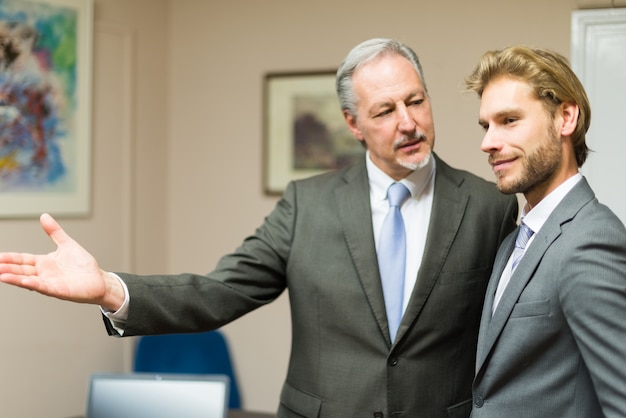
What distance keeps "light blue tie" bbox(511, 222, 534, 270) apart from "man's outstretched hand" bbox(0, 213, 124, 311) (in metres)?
0.92

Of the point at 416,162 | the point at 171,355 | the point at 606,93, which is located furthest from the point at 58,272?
the point at 171,355

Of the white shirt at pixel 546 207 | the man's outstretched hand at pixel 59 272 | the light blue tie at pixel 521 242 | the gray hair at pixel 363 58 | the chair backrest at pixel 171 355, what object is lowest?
the chair backrest at pixel 171 355

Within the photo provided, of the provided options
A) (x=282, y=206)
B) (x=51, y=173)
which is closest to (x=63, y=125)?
(x=51, y=173)

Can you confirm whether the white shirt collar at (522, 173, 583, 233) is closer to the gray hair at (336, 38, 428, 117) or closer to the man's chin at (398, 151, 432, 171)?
the man's chin at (398, 151, 432, 171)

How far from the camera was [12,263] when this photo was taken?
5.86ft

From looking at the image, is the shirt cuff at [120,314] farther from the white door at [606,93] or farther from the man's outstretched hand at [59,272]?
the white door at [606,93]

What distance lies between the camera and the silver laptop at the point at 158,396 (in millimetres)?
3299

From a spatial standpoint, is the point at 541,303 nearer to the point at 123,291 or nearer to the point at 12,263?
the point at 123,291

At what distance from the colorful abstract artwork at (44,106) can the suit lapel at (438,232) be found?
86.5 inches

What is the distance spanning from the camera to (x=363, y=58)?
2.30 m

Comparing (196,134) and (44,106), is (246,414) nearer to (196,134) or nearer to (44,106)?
(196,134)

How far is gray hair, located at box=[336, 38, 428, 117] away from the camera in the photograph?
229 cm

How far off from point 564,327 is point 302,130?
2840 millimetres

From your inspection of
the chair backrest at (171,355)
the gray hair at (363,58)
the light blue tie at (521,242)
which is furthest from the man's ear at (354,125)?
the chair backrest at (171,355)
